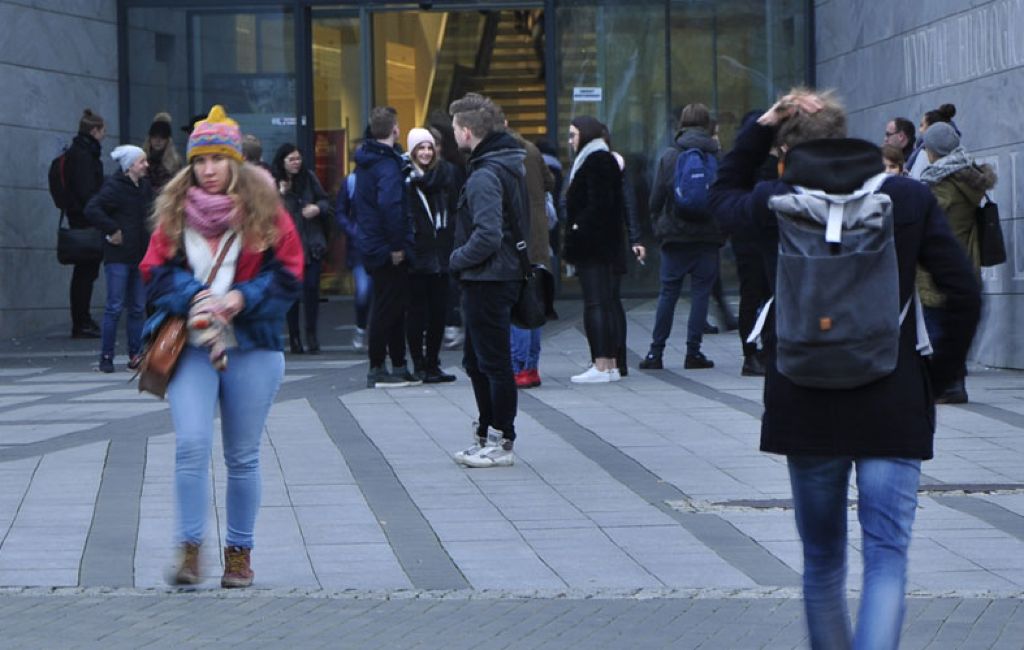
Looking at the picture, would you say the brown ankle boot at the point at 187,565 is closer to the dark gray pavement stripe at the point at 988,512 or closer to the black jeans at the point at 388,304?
the dark gray pavement stripe at the point at 988,512

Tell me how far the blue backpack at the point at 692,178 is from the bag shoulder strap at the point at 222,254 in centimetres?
750

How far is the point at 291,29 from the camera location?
21.0 m

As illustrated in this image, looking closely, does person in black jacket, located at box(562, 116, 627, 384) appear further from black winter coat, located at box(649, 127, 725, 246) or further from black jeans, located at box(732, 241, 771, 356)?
black jeans, located at box(732, 241, 771, 356)

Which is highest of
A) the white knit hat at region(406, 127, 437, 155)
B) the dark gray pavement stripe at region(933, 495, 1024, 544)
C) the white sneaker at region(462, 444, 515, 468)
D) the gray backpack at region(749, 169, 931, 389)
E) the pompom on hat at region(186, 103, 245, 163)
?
the white knit hat at region(406, 127, 437, 155)

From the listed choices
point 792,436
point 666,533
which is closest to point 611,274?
point 666,533

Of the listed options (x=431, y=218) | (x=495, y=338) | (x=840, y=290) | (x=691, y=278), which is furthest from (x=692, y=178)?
(x=840, y=290)

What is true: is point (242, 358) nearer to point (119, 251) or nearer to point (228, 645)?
point (228, 645)

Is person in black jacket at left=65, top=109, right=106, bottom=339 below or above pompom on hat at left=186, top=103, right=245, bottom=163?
above

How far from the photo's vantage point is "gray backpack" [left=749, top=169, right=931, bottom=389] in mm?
4344

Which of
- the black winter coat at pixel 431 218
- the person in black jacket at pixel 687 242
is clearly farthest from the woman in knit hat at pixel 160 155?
the person in black jacket at pixel 687 242

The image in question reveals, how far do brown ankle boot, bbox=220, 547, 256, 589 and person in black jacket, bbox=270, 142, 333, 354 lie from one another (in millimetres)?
9331

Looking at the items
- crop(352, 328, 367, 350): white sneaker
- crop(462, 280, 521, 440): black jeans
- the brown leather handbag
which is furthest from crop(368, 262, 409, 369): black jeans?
the brown leather handbag

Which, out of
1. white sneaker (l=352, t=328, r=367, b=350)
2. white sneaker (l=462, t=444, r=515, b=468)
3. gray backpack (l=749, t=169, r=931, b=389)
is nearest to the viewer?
gray backpack (l=749, t=169, r=931, b=389)

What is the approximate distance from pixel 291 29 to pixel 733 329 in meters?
7.05
